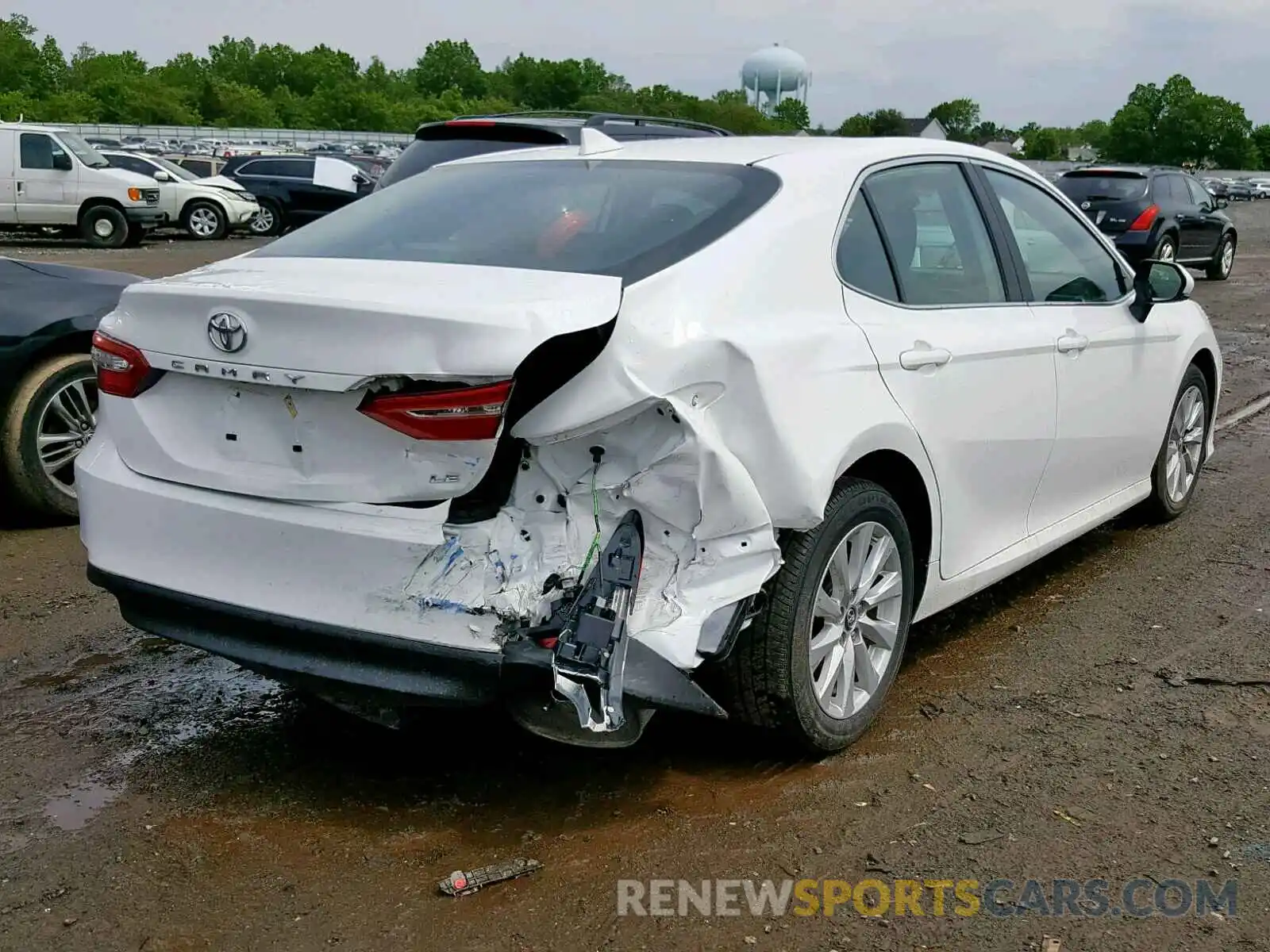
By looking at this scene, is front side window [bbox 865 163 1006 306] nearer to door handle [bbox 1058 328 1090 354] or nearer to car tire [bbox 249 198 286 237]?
door handle [bbox 1058 328 1090 354]

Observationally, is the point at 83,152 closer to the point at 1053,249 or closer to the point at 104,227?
the point at 104,227

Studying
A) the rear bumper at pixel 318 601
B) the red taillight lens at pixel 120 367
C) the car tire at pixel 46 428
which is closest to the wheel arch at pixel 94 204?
the car tire at pixel 46 428

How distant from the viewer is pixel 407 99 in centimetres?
12900

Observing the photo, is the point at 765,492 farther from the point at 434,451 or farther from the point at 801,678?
the point at 434,451

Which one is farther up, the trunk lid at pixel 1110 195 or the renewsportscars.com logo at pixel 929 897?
the trunk lid at pixel 1110 195

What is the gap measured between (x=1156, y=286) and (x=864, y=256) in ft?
6.54

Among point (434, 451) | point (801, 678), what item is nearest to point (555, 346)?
point (434, 451)

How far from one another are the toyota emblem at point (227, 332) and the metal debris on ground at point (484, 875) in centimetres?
131

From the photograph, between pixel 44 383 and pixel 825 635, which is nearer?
pixel 825 635

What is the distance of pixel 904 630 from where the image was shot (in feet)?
12.1

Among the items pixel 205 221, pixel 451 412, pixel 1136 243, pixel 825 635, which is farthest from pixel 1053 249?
pixel 205 221

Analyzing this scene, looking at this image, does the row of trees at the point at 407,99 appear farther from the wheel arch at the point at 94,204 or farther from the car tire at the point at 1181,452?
the car tire at the point at 1181,452

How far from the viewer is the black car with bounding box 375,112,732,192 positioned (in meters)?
7.93

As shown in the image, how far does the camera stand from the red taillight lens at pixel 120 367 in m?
3.17
